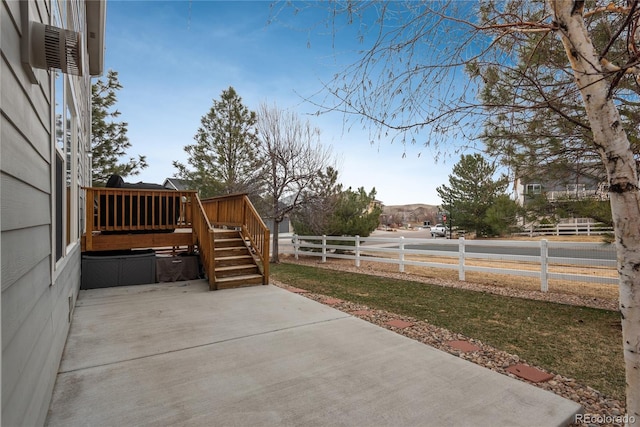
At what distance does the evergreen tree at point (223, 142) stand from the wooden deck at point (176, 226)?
1112 centimetres

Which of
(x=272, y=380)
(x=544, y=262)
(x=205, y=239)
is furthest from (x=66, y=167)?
(x=544, y=262)

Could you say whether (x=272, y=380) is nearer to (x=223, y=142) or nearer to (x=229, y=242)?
(x=229, y=242)

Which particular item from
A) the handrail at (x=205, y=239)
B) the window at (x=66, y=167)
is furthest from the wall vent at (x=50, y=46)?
the handrail at (x=205, y=239)

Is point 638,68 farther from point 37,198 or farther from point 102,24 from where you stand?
point 102,24

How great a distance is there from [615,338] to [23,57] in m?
5.60

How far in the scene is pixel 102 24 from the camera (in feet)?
17.8

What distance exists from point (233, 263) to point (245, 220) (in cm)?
108

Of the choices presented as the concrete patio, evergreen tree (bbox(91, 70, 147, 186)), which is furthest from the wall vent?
evergreen tree (bbox(91, 70, 147, 186))

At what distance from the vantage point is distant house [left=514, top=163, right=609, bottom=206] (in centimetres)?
435

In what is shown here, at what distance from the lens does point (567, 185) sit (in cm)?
476

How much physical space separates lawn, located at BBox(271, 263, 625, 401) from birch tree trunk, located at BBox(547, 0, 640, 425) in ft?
3.81

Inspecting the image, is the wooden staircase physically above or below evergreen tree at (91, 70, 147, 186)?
below

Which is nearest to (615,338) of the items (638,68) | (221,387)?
(638,68)

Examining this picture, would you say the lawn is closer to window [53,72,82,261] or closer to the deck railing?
the deck railing
